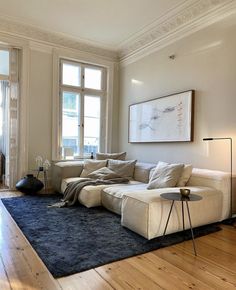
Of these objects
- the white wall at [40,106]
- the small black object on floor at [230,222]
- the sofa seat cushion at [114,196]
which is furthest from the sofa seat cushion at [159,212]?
the white wall at [40,106]

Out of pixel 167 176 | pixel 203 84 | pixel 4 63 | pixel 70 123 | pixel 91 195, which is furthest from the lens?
pixel 70 123

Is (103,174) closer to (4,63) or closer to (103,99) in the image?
(103,99)

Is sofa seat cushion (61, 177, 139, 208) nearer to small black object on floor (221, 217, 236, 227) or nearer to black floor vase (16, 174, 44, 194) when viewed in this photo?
Result: black floor vase (16, 174, 44, 194)

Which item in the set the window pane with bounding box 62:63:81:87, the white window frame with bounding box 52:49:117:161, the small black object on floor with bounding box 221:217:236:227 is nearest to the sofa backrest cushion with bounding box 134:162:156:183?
the small black object on floor with bounding box 221:217:236:227

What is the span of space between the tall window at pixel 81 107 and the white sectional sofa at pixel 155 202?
145cm

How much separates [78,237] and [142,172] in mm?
1963

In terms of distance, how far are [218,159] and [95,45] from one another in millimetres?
3712

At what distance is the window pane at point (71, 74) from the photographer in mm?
5316

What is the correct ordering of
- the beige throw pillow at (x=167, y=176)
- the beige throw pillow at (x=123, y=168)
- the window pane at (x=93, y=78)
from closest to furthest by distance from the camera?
the beige throw pillow at (x=167, y=176), the beige throw pillow at (x=123, y=168), the window pane at (x=93, y=78)

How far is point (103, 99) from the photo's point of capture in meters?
5.80

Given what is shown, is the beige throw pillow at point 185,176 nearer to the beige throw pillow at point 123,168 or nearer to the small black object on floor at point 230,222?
the small black object on floor at point 230,222

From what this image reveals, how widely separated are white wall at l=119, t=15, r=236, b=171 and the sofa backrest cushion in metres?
0.49

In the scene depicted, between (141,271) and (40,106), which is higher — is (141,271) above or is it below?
below

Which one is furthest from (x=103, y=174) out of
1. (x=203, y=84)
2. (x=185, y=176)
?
(x=203, y=84)
